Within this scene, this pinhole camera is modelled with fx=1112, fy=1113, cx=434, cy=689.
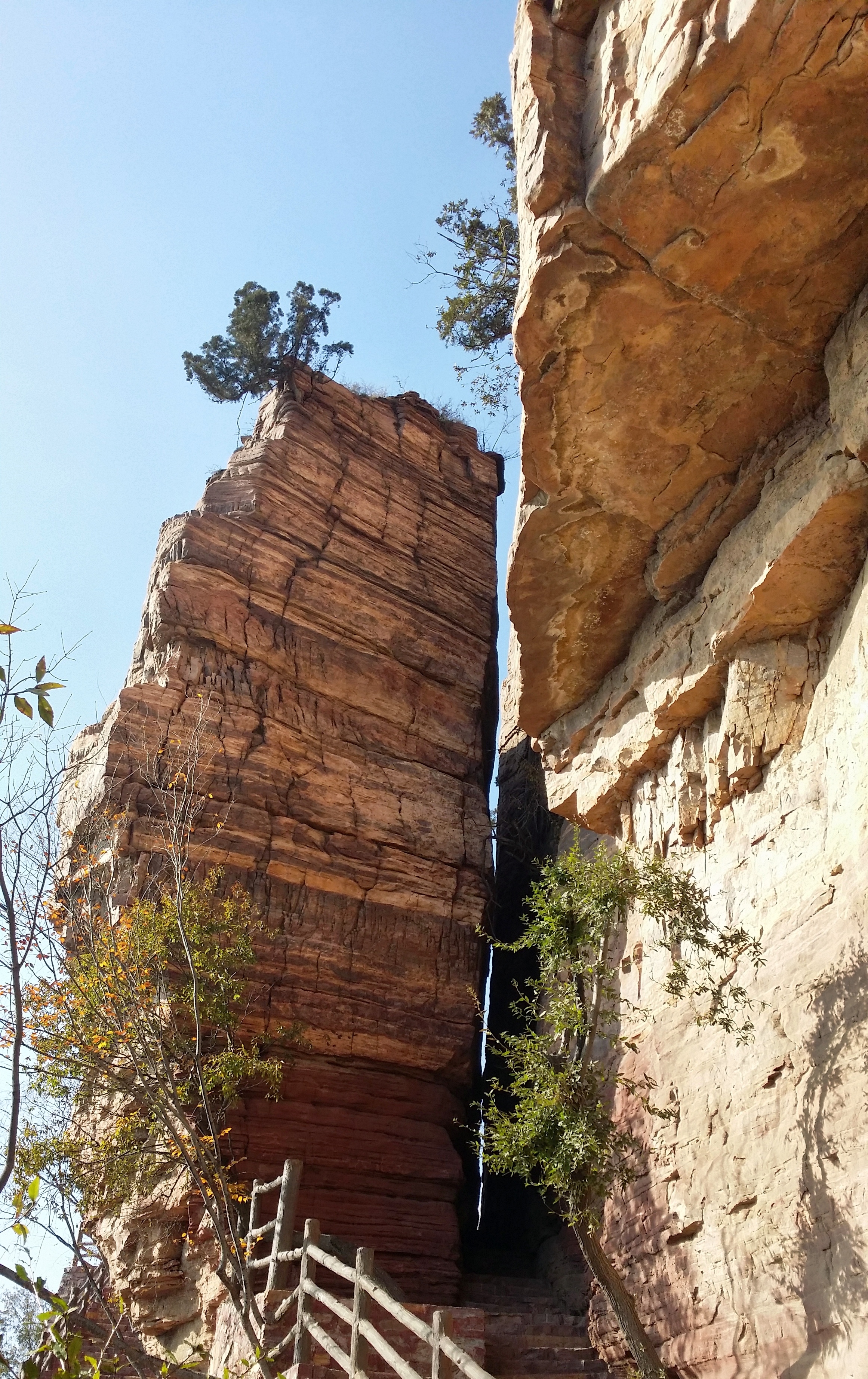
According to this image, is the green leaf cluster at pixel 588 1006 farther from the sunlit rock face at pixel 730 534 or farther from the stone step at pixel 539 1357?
the stone step at pixel 539 1357

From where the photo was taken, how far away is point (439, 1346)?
24.4 feet

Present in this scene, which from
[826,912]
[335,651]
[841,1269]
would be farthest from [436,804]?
[841,1269]

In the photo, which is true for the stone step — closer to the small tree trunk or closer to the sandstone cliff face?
the small tree trunk

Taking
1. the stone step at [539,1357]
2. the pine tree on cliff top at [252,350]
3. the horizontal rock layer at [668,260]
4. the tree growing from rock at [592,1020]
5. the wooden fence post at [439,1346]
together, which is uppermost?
the pine tree on cliff top at [252,350]

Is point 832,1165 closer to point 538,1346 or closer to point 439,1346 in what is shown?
Answer: point 439,1346

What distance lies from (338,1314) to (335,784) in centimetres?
937

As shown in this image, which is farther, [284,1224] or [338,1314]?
[284,1224]

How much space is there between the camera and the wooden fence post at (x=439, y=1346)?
24.1 feet

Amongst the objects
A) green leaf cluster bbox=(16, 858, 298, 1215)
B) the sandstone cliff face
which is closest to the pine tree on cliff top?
the sandstone cliff face

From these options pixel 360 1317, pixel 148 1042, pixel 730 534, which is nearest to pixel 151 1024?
pixel 148 1042

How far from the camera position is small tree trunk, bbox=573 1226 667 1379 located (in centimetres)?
870

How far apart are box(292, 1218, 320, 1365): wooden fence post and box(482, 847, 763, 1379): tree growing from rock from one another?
1.73 meters

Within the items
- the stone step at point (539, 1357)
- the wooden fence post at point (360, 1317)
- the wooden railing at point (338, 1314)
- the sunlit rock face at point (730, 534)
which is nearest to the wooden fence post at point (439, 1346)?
the wooden railing at point (338, 1314)

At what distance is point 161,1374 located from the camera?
15.9 ft
